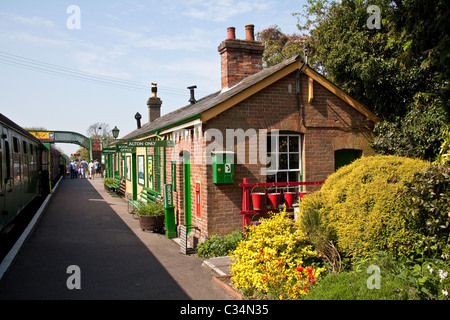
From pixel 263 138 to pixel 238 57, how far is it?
352 centimetres

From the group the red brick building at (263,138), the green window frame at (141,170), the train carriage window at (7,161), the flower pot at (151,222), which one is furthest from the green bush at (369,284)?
the green window frame at (141,170)

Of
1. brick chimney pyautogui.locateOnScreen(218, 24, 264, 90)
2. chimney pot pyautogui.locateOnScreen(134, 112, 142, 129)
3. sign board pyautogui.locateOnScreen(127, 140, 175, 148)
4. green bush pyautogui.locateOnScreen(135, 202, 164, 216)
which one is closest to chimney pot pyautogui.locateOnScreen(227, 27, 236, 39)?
brick chimney pyautogui.locateOnScreen(218, 24, 264, 90)

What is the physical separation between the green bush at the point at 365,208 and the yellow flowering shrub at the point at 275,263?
39 centimetres

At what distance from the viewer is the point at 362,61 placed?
386 inches

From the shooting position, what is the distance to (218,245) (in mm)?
7992

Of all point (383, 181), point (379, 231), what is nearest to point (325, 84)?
point (383, 181)

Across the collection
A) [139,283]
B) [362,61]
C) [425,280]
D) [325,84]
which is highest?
[362,61]

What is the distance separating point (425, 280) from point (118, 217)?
35.4ft

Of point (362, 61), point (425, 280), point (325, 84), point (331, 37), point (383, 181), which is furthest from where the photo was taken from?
point (331, 37)

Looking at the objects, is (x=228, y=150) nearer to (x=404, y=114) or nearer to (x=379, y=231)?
(x=379, y=231)

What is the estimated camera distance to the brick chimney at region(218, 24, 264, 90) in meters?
10.9

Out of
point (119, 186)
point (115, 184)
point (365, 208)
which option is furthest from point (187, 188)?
point (115, 184)
